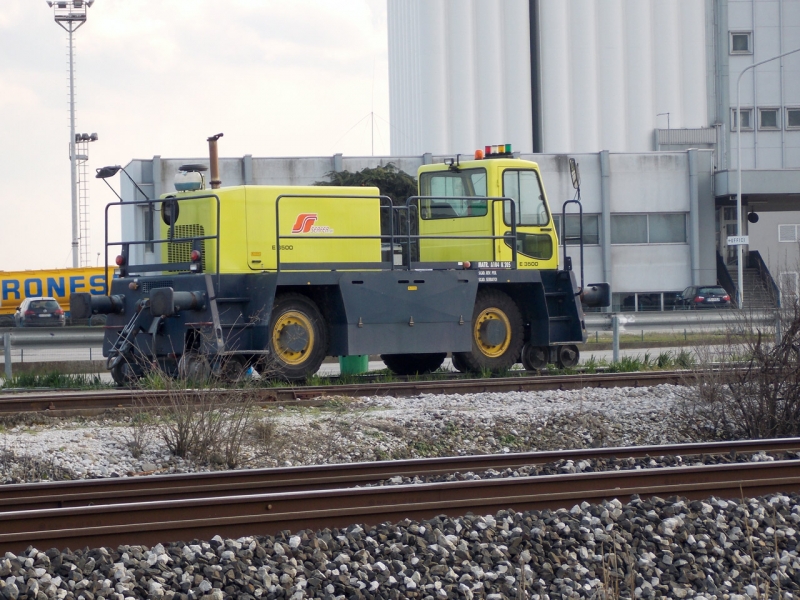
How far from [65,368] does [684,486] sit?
14.5 meters

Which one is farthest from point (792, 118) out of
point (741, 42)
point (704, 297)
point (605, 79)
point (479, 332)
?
point (479, 332)

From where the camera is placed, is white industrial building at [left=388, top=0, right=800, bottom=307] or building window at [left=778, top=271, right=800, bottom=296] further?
white industrial building at [left=388, top=0, right=800, bottom=307]

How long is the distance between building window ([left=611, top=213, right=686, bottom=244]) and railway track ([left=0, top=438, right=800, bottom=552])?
38012 millimetres

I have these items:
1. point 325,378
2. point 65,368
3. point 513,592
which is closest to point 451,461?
point 513,592

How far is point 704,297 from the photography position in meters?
39.9

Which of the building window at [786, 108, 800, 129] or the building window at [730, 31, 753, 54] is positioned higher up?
the building window at [730, 31, 753, 54]

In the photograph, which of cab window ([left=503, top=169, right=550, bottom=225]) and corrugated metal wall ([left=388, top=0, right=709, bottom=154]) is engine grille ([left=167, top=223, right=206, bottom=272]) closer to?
cab window ([left=503, top=169, right=550, bottom=225])

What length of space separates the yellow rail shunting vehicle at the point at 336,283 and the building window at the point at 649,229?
29.7m

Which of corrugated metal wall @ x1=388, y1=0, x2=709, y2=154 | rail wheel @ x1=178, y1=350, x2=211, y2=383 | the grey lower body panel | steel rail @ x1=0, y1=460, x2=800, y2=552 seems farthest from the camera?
corrugated metal wall @ x1=388, y1=0, x2=709, y2=154

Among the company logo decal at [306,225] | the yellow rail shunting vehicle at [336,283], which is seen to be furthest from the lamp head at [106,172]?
the company logo decal at [306,225]

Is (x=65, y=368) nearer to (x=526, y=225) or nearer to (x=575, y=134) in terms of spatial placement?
(x=526, y=225)

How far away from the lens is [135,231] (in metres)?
38.3

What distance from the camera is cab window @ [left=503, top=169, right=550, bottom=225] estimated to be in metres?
15.8

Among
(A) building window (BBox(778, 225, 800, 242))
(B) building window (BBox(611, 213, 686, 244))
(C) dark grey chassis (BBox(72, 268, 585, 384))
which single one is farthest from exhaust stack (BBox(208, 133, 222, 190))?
(A) building window (BBox(778, 225, 800, 242))
